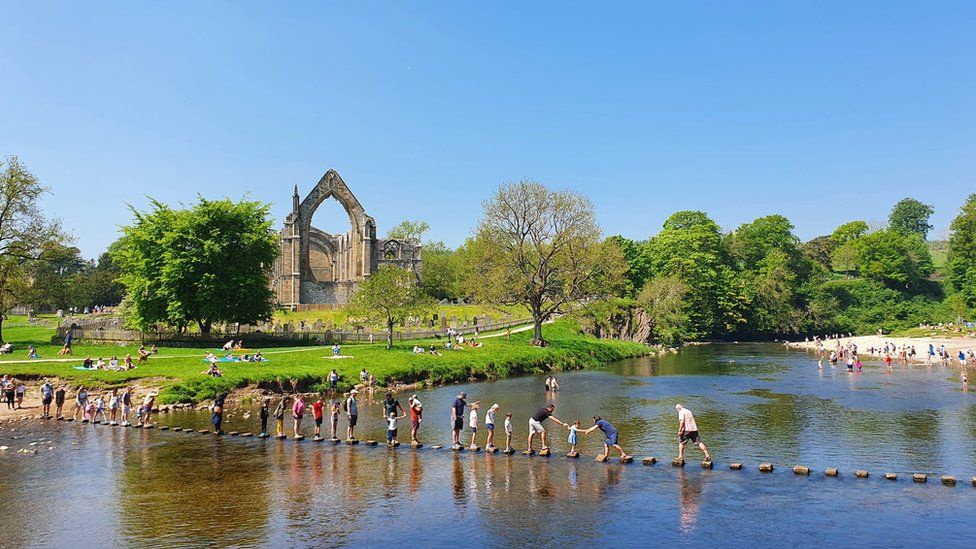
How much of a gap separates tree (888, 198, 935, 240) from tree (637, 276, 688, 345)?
118908 mm

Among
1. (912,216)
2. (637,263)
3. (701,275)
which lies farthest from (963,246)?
(912,216)

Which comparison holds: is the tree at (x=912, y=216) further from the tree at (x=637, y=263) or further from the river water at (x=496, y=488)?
the river water at (x=496, y=488)

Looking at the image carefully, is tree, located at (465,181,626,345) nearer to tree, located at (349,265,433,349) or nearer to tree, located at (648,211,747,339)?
tree, located at (349,265,433,349)

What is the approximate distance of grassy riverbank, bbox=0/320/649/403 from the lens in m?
36.4

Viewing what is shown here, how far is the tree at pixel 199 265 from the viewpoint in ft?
171

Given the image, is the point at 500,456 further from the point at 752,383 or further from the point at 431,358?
the point at 752,383

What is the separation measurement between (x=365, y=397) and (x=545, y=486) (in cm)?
2222

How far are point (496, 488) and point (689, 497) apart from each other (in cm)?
522

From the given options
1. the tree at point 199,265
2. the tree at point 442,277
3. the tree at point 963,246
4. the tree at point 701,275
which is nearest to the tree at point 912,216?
the tree at point 963,246

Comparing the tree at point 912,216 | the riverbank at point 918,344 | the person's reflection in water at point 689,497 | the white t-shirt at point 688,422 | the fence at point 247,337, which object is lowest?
the person's reflection in water at point 689,497

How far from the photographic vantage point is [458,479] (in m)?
19.3

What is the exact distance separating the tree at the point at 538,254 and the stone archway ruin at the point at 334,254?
32.2 metres

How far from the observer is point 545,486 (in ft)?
59.9

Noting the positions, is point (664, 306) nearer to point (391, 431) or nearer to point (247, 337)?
point (247, 337)
